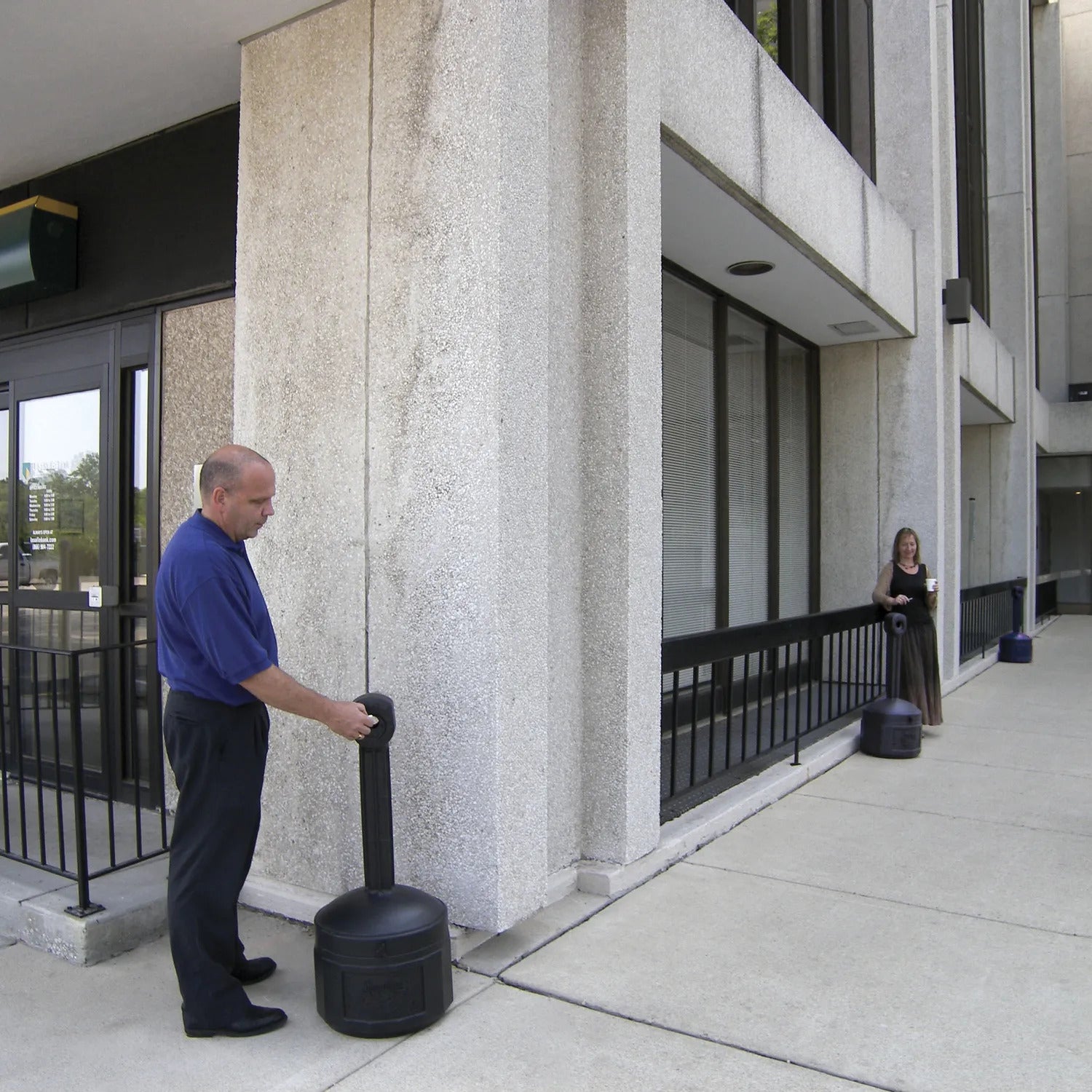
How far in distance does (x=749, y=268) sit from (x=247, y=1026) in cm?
653

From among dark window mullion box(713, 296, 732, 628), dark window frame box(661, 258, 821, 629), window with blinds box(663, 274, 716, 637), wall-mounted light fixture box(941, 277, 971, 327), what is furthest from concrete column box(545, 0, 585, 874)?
wall-mounted light fixture box(941, 277, 971, 327)

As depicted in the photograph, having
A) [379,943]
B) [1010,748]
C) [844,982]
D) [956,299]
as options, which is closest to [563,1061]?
[379,943]

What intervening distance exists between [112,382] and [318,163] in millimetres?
2124

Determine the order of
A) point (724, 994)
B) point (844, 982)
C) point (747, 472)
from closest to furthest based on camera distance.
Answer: point (724, 994)
point (844, 982)
point (747, 472)

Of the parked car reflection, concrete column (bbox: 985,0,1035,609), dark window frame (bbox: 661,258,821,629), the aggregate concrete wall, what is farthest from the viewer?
concrete column (bbox: 985,0,1035,609)

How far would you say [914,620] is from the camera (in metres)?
8.03

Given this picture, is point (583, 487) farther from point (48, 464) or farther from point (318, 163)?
point (48, 464)

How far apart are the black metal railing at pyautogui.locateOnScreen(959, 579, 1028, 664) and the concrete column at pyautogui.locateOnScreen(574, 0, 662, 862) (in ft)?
25.8

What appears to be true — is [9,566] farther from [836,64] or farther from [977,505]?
[977,505]

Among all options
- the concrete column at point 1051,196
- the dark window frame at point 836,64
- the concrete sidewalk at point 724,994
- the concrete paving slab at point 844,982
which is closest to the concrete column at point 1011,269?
the concrete column at point 1051,196

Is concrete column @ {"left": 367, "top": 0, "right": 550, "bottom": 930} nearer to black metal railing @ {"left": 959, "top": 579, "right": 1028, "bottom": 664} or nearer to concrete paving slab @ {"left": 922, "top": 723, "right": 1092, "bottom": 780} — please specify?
concrete paving slab @ {"left": 922, "top": 723, "right": 1092, "bottom": 780}

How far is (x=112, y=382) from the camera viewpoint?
18.2 feet

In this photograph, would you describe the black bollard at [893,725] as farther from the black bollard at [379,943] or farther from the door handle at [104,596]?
the door handle at [104,596]

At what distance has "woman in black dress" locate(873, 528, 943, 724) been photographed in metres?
7.96
